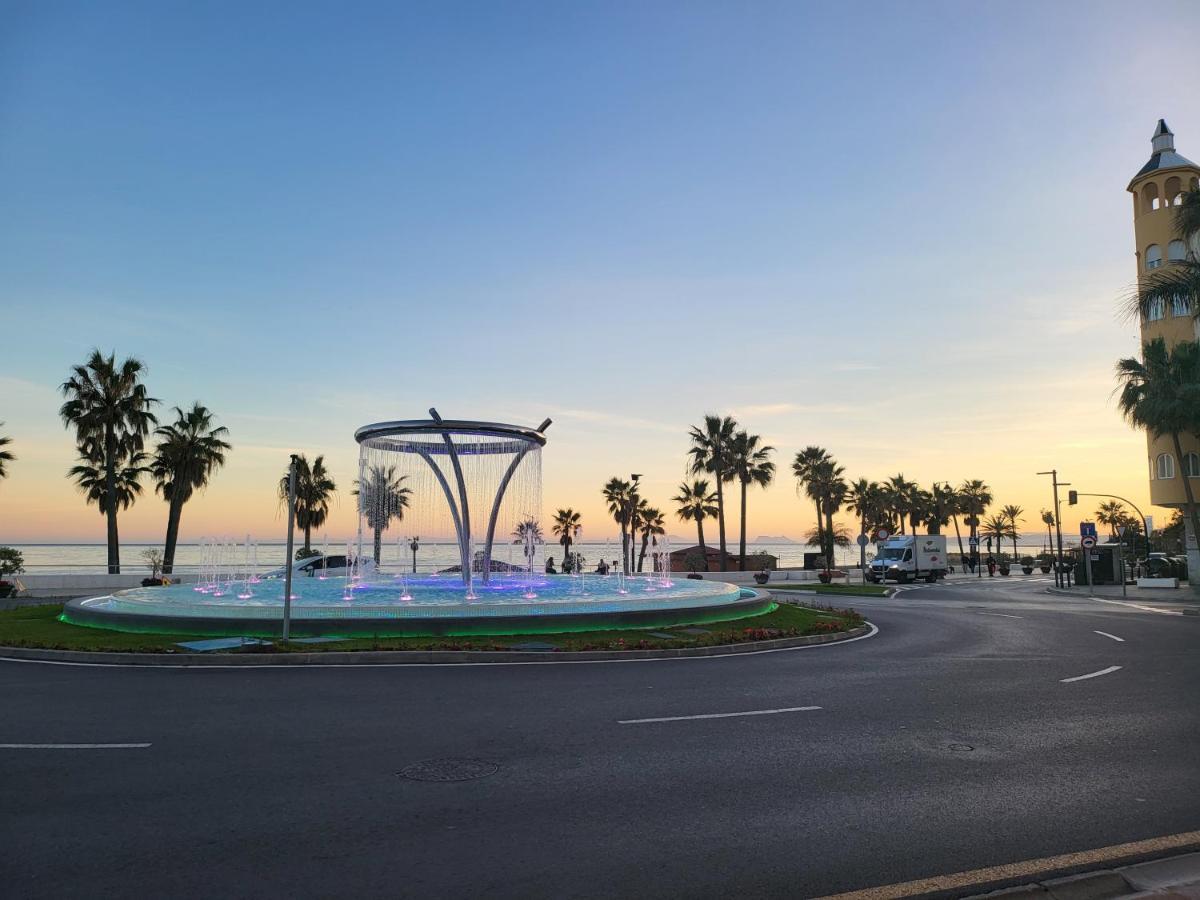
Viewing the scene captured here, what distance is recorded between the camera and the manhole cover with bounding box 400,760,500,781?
7129 millimetres

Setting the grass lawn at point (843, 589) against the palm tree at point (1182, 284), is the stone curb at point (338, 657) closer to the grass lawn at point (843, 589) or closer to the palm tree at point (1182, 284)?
the palm tree at point (1182, 284)

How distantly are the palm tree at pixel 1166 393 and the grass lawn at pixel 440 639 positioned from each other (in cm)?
2971

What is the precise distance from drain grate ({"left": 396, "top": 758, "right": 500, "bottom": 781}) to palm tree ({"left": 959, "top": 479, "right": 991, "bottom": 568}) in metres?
96.7

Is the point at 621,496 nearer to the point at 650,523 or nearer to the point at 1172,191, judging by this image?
the point at 650,523

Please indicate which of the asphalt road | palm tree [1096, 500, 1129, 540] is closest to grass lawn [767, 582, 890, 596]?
the asphalt road

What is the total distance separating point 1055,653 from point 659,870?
46.4 ft

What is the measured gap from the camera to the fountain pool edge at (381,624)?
55.9ft

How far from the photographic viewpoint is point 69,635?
57.4 ft

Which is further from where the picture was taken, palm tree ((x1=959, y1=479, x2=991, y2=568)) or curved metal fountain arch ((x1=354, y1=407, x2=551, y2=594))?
palm tree ((x1=959, y1=479, x2=991, y2=568))

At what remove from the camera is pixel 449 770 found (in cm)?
735

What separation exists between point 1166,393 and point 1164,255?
10.9m

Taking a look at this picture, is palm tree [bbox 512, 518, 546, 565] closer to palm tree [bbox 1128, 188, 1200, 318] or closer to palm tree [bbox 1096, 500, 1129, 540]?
palm tree [bbox 1128, 188, 1200, 318]

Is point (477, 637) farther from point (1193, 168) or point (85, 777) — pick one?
point (1193, 168)

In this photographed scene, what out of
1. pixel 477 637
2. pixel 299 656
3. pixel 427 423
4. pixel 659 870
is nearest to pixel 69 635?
pixel 299 656
